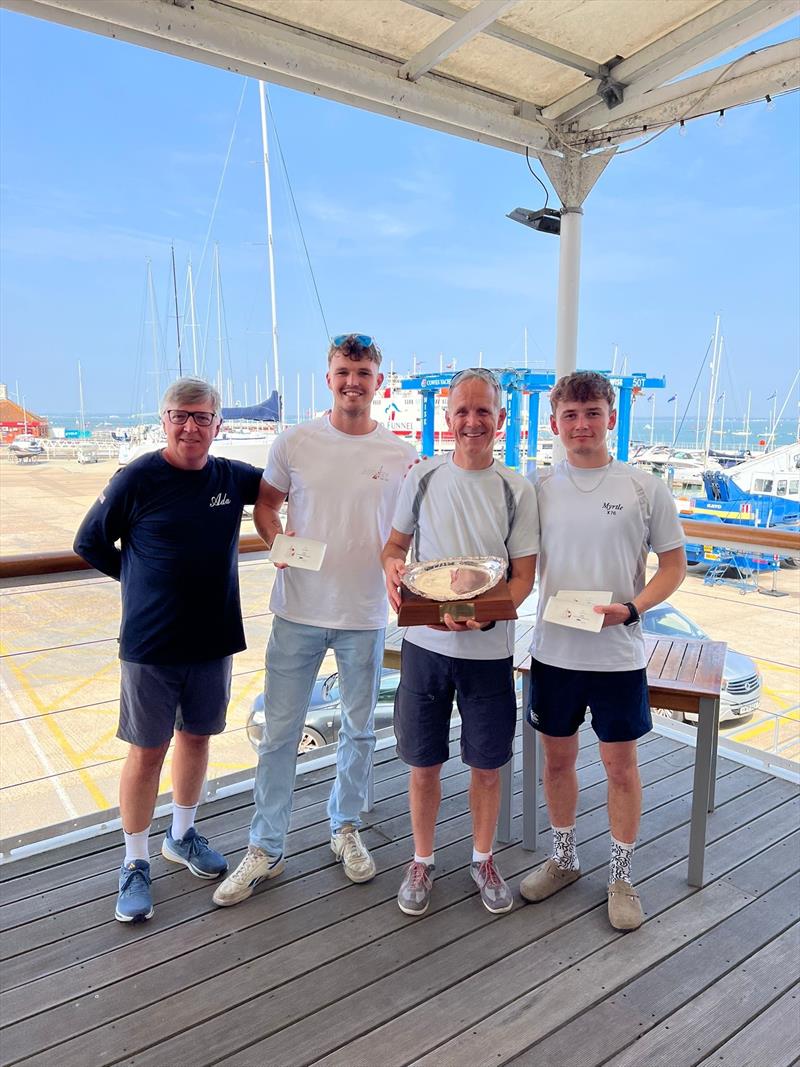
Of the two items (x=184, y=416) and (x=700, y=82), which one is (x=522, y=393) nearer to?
(x=700, y=82)

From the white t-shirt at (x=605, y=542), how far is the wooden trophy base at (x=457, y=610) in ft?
0.84

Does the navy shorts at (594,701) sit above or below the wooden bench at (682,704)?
above

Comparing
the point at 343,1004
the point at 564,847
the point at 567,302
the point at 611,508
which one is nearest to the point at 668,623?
the point at 567,302

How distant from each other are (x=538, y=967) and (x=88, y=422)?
17.7 meters

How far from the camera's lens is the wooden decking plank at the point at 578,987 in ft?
4.51

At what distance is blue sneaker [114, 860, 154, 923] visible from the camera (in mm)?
1722

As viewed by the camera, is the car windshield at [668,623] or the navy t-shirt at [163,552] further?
the car windshield at [668,623]

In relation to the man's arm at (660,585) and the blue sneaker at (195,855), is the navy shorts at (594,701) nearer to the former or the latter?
the man's arm at (660,585)

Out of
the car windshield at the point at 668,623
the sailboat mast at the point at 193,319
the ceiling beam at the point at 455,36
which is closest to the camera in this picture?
the ceiling beam at the point at 455,36

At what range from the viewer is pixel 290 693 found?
186 cm

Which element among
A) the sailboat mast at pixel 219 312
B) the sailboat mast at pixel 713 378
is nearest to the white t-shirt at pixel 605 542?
the sailboat mast at pixel 219 312

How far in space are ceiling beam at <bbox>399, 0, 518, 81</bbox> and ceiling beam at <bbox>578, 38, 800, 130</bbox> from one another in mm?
849

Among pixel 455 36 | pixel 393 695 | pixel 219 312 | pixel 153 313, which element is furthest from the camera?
pixel 219 312

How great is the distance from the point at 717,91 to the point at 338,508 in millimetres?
2250
